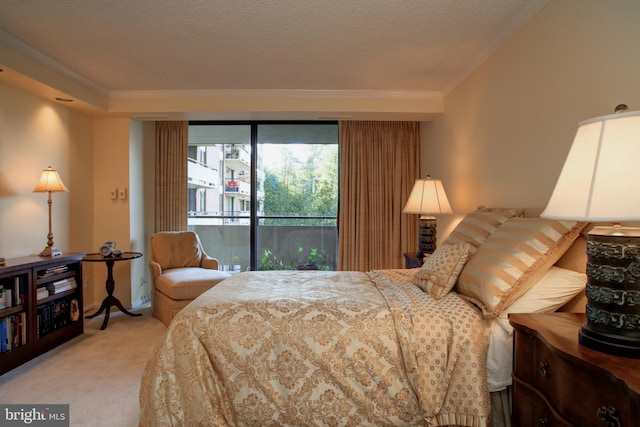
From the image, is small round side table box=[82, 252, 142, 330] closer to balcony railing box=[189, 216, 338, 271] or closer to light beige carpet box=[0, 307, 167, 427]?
light beige carpet box=[0, 307, 167, 427]

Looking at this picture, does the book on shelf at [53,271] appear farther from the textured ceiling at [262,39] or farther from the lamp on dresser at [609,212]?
the lamp on dresser at [609,212]

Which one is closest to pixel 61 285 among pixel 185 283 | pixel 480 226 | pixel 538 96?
pixel 185 283

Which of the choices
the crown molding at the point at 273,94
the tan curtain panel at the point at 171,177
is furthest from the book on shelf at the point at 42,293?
the crown molding at the point at 273,94

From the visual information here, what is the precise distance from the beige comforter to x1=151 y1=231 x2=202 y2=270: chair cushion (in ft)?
8.08

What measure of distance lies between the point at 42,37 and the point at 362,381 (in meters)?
3.31

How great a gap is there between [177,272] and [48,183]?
1.43 metres

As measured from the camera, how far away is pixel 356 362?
1637 mm

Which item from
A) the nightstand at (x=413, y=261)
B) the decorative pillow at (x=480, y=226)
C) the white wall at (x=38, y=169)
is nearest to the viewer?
the decorative pillow at (x=480, y=226)

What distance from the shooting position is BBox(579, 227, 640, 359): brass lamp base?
1.08 meters

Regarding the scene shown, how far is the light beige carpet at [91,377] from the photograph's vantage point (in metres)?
2.07

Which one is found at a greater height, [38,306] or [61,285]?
[61,285]

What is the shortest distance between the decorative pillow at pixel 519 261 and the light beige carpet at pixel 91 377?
205 cm

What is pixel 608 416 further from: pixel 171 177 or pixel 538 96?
pixel 171 177

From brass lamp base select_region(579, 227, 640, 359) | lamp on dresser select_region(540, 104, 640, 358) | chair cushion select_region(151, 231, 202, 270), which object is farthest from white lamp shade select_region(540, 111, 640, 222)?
chair cushion select_region(151, 231, 202, 270)
